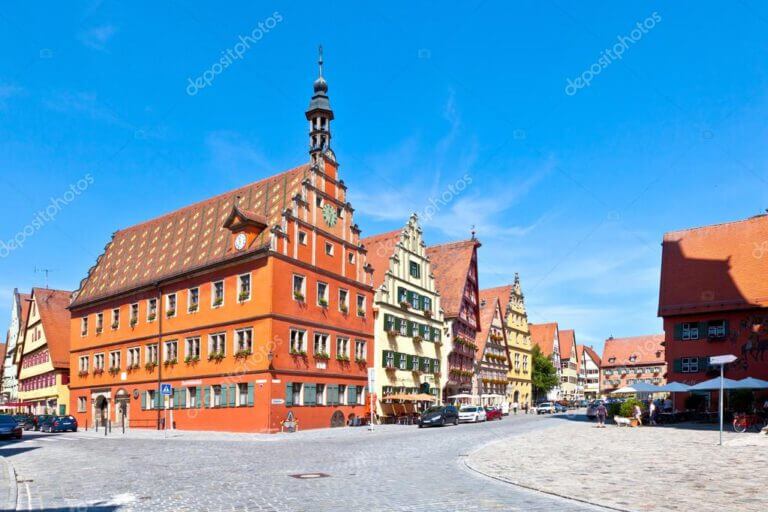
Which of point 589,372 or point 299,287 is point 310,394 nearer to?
point 299,287

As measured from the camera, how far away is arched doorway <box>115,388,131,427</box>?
5142cm

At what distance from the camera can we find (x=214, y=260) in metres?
Answer: 45.3

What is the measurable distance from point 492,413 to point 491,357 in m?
22.0

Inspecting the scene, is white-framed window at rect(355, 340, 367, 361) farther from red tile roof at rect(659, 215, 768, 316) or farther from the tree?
the tree

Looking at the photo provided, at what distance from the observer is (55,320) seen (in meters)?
72.7

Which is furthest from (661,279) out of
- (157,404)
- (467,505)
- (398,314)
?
(467,505)

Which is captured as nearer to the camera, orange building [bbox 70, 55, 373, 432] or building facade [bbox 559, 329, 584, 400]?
orange building [bbox 70, 55, 373, 432]

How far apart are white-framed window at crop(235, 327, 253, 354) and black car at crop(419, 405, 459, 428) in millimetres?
12198

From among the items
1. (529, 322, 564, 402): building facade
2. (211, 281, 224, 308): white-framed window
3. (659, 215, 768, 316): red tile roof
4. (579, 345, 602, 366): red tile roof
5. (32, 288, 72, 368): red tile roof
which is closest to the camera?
(211, 281, 224, 308): white-framed window

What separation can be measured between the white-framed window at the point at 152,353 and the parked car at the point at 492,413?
2524cm

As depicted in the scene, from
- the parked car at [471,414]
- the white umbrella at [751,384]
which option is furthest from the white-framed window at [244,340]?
the white umbrella at [751,384]

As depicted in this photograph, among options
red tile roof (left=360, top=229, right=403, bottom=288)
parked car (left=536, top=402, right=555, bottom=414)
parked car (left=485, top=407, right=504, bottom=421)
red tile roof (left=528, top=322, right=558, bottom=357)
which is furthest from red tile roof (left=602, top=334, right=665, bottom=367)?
red tile roof (left=360, top=229, right=403, bottom=288)

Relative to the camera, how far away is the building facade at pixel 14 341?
84.4 meters

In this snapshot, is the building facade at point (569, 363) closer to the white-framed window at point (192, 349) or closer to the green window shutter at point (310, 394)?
the green window shutter at point (310, 394)
